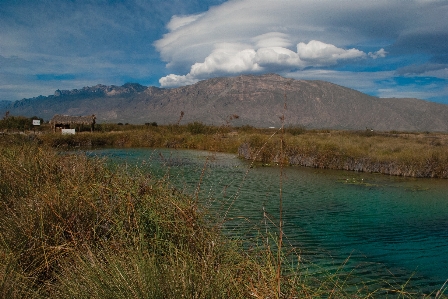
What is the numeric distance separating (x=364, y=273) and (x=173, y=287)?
5.07 meters

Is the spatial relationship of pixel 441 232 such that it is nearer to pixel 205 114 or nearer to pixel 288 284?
pixel 288 284

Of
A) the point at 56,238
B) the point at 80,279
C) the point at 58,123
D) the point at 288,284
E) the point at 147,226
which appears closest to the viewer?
the point at 80,279

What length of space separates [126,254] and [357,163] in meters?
21.8

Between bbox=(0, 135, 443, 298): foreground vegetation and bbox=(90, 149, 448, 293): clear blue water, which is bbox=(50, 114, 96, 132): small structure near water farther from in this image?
bbox=(0, 135, 443, 298): foreground vegetation

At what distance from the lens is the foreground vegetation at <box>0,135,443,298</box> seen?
2949 millimetres

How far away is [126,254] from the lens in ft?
12.5

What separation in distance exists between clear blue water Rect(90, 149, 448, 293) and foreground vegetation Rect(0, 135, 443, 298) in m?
0.48

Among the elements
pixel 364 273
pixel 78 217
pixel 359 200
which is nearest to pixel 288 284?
pixel 78 217

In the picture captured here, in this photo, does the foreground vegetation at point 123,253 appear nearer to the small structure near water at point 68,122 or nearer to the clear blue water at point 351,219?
the clear blue water at point 351,219

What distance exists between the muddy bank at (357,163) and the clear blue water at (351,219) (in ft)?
6.37

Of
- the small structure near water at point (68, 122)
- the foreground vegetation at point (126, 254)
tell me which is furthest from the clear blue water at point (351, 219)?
the small structure near water at point (68, 122)

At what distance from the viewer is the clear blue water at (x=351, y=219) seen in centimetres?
687

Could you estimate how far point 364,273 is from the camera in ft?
22.2

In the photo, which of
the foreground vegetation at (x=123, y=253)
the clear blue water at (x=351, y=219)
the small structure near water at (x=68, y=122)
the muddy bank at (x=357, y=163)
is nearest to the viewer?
the foreground vegetation at (x=123, y=253)
